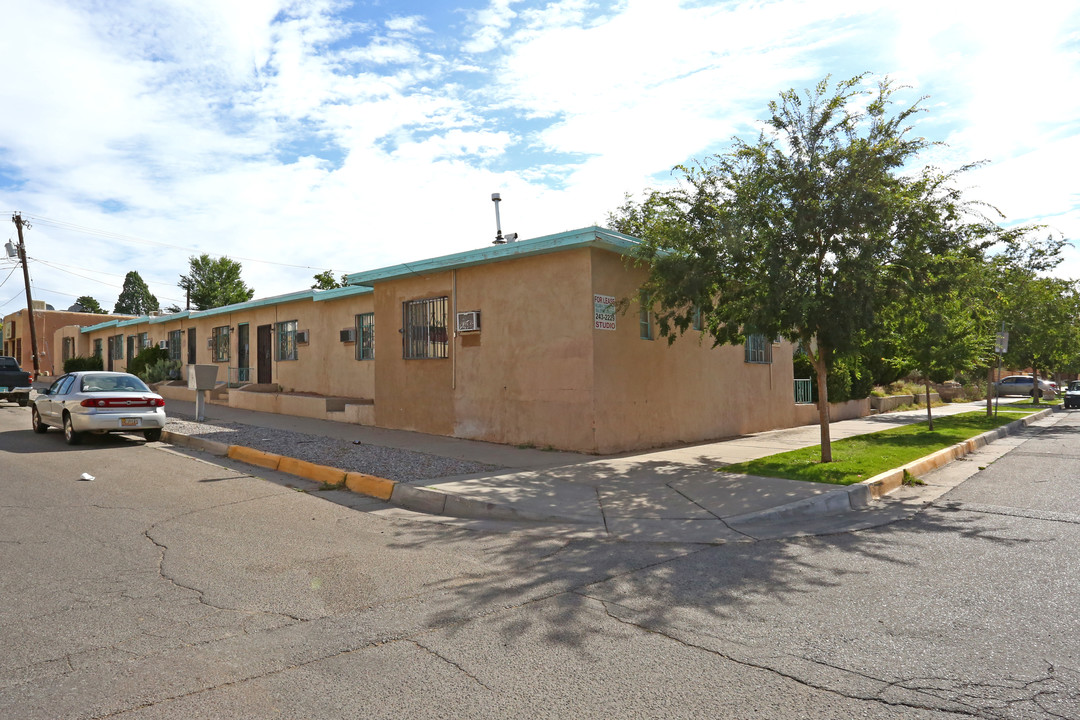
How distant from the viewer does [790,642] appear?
4.16 meters

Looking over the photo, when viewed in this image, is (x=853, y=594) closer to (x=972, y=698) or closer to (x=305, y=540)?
(x=972, y=698)

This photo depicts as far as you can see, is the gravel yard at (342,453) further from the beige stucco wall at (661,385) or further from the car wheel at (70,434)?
the beige stucco wall at (661,385)

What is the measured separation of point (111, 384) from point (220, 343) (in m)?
12.5

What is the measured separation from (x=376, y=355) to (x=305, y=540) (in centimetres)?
988

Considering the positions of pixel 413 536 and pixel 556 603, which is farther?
pixel 413 536

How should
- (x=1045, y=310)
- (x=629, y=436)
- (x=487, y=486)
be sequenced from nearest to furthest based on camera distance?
(x=487, y=486)
(x=629, y=436)
(x=1045, y=310)

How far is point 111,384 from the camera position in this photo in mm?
14555

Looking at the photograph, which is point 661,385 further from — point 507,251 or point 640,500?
point 640,500

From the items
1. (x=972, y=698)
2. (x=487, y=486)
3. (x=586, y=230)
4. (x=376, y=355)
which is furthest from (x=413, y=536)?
(x=376, y=355)

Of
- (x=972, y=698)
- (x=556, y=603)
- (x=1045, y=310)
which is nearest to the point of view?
(x=972, y=698)

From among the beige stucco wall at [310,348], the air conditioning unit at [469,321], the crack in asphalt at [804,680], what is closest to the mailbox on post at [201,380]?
the beige stucco wall at [310,348]

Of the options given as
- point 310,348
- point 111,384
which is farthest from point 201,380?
point 310,348

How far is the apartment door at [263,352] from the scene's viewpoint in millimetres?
23703

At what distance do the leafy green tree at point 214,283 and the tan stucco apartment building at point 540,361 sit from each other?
49630 mm
